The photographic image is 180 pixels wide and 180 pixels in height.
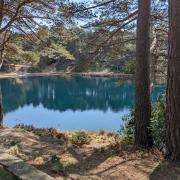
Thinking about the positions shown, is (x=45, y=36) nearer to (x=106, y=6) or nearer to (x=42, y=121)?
(x=106, y=6)

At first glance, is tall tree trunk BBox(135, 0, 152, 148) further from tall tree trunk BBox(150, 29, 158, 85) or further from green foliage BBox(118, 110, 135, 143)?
tall tree trunk BBox(150, 29, 158, 85)

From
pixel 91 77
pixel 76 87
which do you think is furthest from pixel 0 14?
pixel 91 77

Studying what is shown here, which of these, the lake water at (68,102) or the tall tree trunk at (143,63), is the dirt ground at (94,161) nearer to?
the tall tree trunk at (143,63)

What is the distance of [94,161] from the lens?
18.3 feet

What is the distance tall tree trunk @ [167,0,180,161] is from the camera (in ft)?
16.8

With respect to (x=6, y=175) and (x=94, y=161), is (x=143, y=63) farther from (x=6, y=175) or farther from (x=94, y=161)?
(x=6, y=175)

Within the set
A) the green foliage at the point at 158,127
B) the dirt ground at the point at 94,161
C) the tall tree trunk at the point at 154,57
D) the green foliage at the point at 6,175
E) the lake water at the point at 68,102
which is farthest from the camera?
the lake water at the point at 68,102

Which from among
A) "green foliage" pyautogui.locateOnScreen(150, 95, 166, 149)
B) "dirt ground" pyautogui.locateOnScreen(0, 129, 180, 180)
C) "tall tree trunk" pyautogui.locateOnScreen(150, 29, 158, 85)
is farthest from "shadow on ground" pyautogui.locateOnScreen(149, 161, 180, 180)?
"tall tree trunk" pyautogui.locateOnScreen(150, 29, 158, 85)

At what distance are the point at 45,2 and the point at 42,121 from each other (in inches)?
481

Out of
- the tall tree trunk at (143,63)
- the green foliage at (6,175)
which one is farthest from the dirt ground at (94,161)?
the tall tree trunk at (143,63)

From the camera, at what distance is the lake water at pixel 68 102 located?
2062 centimetres

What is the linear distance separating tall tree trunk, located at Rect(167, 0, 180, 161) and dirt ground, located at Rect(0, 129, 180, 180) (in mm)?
396

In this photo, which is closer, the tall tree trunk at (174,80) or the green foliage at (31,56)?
the tall tree trunk at (174,80)

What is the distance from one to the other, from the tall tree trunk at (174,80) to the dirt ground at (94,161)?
396mm
